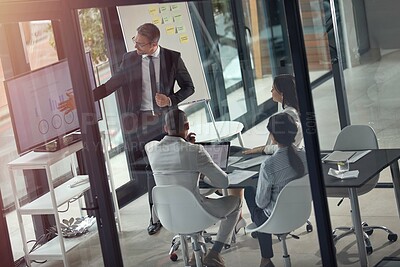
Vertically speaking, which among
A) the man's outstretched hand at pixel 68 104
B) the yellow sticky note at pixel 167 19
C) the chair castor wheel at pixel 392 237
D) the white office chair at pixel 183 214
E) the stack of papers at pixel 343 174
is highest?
the yellow sticky note at pixel 167 19

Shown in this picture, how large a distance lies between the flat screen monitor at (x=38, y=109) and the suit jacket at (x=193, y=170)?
2.55ft

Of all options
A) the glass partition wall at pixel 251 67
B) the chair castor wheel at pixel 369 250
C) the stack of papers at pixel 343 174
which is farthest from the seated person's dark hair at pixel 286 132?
the chair castor wheel at pixel 369 250

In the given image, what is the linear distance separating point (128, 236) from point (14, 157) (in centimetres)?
103

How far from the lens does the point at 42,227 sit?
610 cm

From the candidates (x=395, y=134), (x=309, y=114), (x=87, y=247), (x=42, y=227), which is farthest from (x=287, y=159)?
(x=42, y=227)

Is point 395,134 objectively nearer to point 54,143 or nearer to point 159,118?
point 159,118

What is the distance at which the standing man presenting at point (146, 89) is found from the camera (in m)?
5.10

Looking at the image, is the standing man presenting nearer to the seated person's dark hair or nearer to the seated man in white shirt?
the seated man in white shirt

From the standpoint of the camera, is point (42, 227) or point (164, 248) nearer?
point (164, 248)

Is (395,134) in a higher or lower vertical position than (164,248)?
higher

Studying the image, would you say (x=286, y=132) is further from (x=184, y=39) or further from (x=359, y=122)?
(x=184, y=39)

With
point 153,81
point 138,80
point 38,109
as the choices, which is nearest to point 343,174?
point 153,81

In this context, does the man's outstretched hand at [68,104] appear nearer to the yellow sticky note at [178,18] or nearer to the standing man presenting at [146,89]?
the standing man presenting at [146,89]

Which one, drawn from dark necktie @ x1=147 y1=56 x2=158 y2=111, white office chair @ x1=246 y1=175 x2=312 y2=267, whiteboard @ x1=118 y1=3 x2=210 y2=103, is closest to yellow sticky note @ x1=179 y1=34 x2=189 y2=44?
whiteboard @ x1=118 y1=3 x2=210 y2=103
